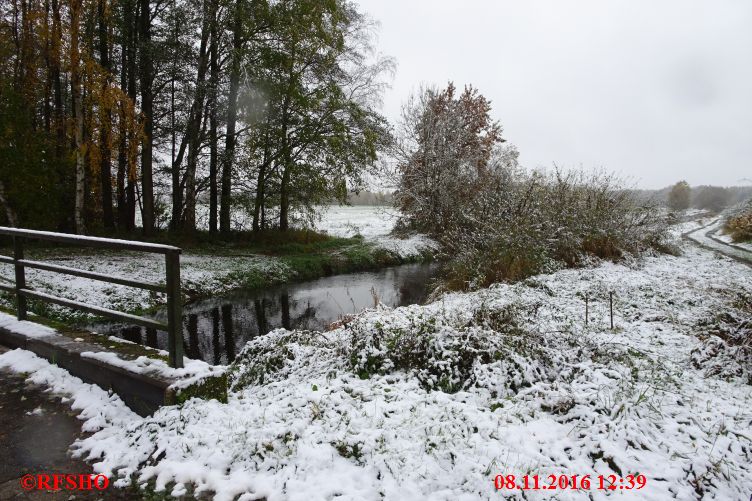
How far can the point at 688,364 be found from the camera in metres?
4.85

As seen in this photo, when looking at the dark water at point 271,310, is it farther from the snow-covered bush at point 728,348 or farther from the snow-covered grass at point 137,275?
the snow-covered bush at point 728,348

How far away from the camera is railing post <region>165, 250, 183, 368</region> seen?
348cm

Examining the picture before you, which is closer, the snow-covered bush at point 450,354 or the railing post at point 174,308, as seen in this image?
the railing post at point 174,308

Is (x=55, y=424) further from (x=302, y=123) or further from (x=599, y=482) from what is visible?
(x=302, y=123)

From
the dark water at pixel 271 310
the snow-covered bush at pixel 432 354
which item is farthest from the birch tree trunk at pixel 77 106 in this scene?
the snow-covered bush at pixel 432 354

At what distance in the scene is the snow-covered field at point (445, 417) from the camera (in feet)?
9.04

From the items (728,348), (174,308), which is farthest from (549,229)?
(174,308)

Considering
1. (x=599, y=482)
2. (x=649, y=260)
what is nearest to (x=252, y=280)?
(x=599, y=482)

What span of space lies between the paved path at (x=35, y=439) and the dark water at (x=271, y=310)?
141 inches

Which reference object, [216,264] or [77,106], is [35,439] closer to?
Answer: [216,264]

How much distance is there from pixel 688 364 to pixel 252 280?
11.6 m

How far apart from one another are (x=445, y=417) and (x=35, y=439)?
3298 mm

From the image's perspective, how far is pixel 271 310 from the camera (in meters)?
11.1

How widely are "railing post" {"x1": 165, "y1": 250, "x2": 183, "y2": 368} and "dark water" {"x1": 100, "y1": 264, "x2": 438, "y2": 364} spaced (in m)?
3.97
